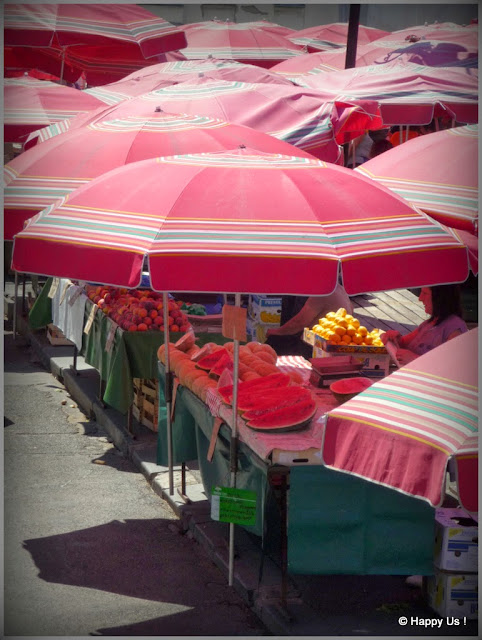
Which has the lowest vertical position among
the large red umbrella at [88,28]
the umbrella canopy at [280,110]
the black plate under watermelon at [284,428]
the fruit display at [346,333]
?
the black plate under watermelon at [284,428]

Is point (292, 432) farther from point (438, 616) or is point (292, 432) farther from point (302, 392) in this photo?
point (438, 616)

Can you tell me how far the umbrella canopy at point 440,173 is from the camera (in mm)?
7039

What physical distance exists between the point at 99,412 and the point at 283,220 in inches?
195

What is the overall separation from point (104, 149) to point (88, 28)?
19.8 ft

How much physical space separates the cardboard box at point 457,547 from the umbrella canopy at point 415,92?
6.52 m

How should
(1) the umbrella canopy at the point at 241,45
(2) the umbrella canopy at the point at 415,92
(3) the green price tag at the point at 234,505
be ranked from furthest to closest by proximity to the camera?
1. (1) the umbrella canopy at the point at 241,45
2. (2) the umbrella canopy at the point at 415,92
3. (3) the green price tag at the point at 234,505

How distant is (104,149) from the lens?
25.6 ft

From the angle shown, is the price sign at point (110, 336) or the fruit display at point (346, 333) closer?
the fruit display at point (346, 333)

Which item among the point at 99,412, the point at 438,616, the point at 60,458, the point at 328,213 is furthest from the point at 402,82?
the point at 438,616

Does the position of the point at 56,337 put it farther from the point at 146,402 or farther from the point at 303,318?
the point at 146,402

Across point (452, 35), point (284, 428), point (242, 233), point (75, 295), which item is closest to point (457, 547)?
point (284, 428)

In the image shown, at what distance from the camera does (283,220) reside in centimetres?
499

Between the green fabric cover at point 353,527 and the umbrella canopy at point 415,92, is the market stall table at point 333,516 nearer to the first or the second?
the green fabric cover at point 353,527

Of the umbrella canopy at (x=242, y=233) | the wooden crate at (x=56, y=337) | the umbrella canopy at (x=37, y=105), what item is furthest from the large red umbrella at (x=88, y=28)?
the umbrella canopy at (x=242, y=233)
